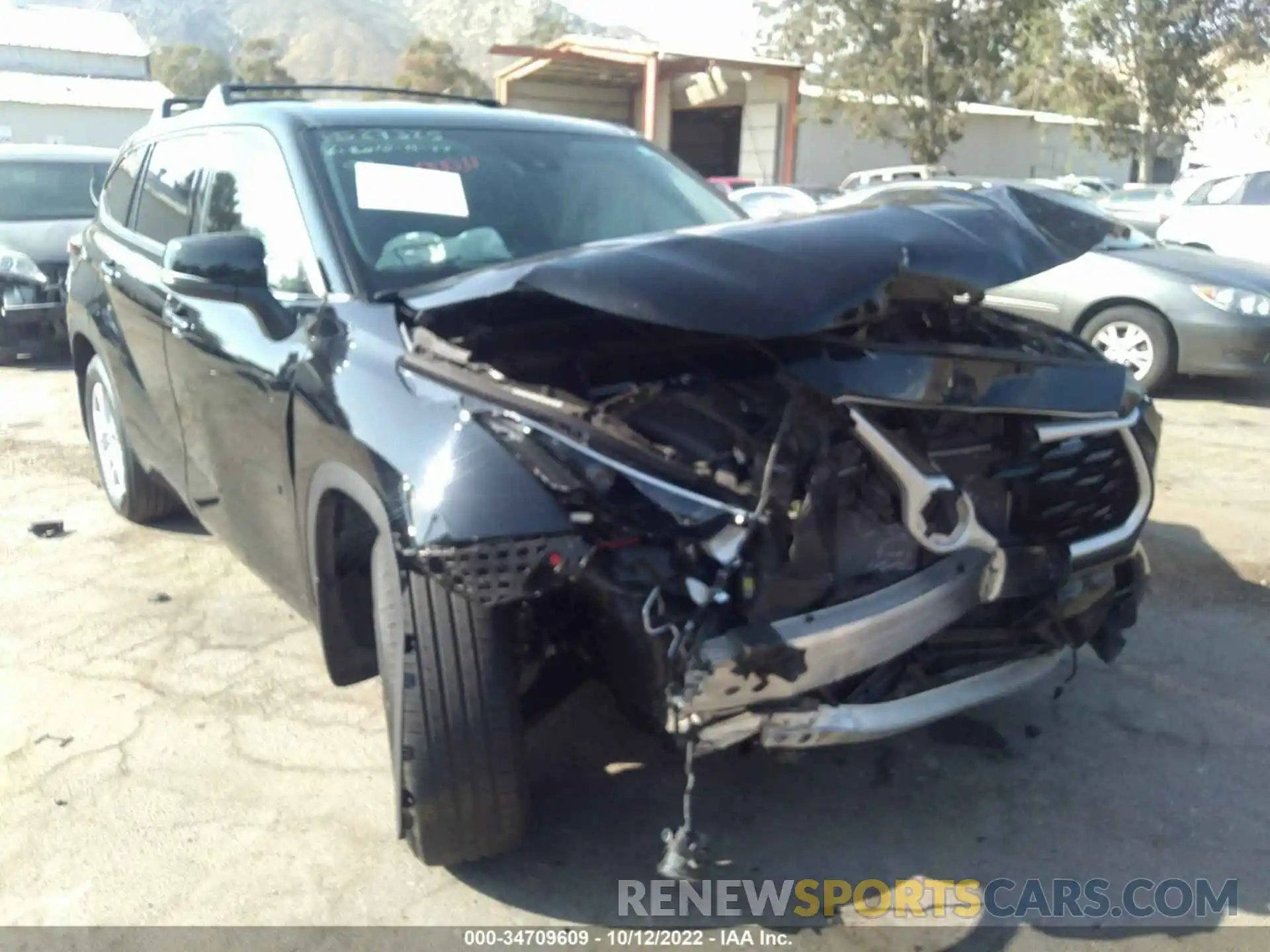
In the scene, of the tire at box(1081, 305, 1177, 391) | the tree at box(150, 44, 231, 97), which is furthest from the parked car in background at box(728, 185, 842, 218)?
the tree at box(150, 44, 231, 97)

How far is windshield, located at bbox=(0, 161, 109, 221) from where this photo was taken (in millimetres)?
10461

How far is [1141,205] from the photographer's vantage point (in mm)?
19984

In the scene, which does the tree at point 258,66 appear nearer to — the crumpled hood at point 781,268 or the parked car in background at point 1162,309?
the parked car in background at point 1162,309

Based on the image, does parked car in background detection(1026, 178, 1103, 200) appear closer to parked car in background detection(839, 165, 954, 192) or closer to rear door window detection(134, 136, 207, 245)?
parked car in background detection(839, 165, 954, 192)

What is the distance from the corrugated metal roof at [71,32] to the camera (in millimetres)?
53469

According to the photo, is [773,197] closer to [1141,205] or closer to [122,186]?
[1141,205]

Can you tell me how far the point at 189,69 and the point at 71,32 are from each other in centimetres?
590

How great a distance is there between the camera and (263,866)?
296cm

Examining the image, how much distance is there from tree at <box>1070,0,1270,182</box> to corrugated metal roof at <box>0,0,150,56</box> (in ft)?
142

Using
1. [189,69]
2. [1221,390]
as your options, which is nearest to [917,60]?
[1221,390]

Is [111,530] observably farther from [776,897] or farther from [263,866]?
[776,897]

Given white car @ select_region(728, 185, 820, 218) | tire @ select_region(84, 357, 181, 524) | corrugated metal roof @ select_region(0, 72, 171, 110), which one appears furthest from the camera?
corrugated metal roof @ select_region(0, 72, 171, 110)

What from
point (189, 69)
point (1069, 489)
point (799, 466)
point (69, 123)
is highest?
point (189, 69)
